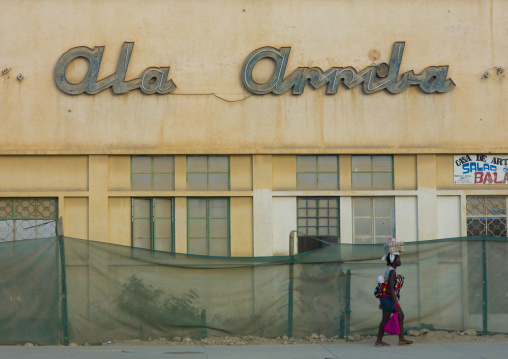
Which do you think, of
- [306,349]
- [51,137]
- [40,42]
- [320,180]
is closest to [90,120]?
[51,137]

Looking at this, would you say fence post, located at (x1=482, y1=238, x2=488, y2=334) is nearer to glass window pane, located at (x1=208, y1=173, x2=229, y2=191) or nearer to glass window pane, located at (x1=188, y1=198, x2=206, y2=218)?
glass window pane, located at (x1=208, y1=173, x2=229, y2=191)

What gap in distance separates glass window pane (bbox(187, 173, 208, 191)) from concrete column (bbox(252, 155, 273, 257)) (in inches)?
43.5

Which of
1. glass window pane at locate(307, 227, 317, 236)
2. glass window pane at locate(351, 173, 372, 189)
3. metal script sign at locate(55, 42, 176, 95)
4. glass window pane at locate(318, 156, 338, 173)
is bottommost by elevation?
glass window pane at locate(307, 227, 317, 236)

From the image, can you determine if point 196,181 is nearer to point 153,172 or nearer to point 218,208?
point 218,208

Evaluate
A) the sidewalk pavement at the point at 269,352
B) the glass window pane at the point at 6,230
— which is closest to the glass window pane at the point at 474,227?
the sidewalk pavement at the point at 269,352

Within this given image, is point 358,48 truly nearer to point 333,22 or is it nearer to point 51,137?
point 333,22

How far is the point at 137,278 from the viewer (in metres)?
12.7

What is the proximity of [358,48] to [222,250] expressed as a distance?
17.6 ft

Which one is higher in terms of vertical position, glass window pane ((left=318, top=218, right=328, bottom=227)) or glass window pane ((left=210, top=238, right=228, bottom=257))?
glass window pane ((left=318, top=218, right=328, bottom=227))

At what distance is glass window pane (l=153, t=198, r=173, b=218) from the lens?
1606cm

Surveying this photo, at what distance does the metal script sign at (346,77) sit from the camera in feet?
52.4

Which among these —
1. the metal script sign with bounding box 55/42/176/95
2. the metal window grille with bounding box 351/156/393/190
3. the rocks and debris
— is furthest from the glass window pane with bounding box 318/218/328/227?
the metal script sign with bounding box 55/42/176/95

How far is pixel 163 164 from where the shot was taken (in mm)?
16109

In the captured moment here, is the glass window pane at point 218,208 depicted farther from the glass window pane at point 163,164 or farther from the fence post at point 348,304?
the fence post at point 348,304
